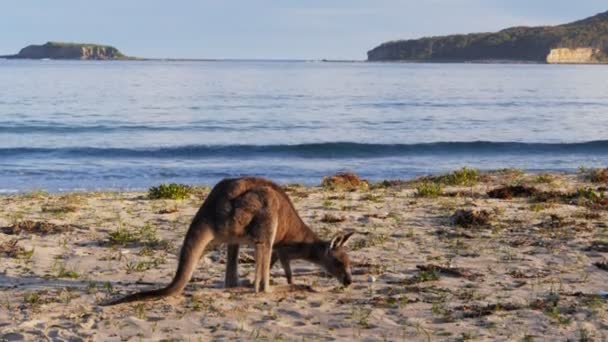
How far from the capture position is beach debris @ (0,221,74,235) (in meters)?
10.5

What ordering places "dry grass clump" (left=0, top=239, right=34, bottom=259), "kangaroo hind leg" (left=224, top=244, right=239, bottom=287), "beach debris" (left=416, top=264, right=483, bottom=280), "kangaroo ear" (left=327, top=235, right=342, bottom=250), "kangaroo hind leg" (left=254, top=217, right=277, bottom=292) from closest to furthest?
"kangaroo hind leg" (left=254, top=217, right=277, bottom=292) < "kangaroo hind leg" (left=224, top=244, right=239, bottom=287) < "kangaroo ear" (left=327, top=235, right=342, bottom=250) < "beach debris" (left=416, top=264, right=483, bottom=280) < "dry grass clump" (left=0, top=239, right=34, bottom=259)

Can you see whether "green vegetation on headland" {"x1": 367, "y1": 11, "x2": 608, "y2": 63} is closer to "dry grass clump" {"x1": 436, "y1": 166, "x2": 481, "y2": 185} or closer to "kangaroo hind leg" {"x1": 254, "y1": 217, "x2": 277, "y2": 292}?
"dry grass clump" {"x1": 436, "y1": 166, "x2": 481, "y2": 185}

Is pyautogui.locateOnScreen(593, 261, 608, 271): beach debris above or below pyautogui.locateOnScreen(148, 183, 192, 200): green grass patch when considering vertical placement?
above

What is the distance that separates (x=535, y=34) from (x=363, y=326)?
158 metres

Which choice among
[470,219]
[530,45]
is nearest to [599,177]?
[470,219]

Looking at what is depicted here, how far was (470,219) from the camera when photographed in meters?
11.2

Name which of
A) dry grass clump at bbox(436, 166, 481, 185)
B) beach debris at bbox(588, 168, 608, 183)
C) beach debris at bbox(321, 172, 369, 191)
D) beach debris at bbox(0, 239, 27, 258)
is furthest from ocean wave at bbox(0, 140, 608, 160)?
beach debris at bbox(0, 239, 27, 258)

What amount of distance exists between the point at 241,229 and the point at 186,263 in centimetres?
58

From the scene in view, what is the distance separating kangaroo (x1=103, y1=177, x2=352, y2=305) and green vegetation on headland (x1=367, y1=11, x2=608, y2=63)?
14960cm

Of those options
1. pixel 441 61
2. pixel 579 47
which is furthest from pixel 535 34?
pixel 441 61

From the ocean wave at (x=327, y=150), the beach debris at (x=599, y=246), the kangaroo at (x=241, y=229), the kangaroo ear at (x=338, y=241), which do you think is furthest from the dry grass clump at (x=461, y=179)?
the ocean wave at (x=327, y=150)

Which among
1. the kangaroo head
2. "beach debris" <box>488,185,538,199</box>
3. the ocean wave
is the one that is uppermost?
the kangaroo head

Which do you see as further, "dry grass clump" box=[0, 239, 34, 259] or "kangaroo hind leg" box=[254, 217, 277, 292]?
"dry grass clump" box=[0, 239, 34, 259]

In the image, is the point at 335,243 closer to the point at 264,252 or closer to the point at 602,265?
the point at 264,252
